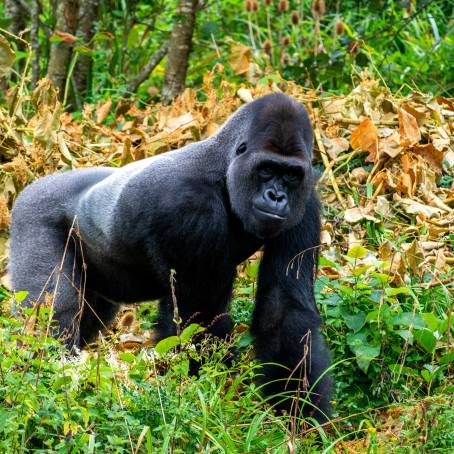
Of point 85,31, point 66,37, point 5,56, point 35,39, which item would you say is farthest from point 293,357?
point 35,39

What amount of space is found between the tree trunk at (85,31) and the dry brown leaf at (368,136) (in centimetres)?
272

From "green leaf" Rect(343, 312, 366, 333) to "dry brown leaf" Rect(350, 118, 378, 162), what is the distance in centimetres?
164

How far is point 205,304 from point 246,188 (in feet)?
1.75

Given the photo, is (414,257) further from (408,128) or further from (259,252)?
(408,128)

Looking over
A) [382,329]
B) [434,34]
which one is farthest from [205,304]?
[434,34]

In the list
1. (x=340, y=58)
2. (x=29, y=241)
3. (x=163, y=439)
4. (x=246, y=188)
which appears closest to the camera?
(x=163, y=439)

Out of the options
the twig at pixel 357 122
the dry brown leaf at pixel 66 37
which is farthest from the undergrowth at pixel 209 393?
the dry brown leaf at pixel 66 37

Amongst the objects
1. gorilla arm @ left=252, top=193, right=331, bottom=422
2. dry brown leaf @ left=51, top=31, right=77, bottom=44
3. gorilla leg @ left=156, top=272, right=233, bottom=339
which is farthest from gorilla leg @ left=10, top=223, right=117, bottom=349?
dry brown leaf @ left=51, top=31, right=77, bottom=44

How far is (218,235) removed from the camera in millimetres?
3730

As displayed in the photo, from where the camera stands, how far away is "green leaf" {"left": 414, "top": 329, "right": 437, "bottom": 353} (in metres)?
3.77

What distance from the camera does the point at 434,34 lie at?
8.22 metres

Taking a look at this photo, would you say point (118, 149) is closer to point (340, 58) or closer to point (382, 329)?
point (340, 58)

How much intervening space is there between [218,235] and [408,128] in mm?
2107

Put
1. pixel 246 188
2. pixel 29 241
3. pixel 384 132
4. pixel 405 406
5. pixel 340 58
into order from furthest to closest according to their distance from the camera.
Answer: pixel 340 58 → pixel 384 132 → pixel 29 241 → pixel 246 188 → pixel 405 406
